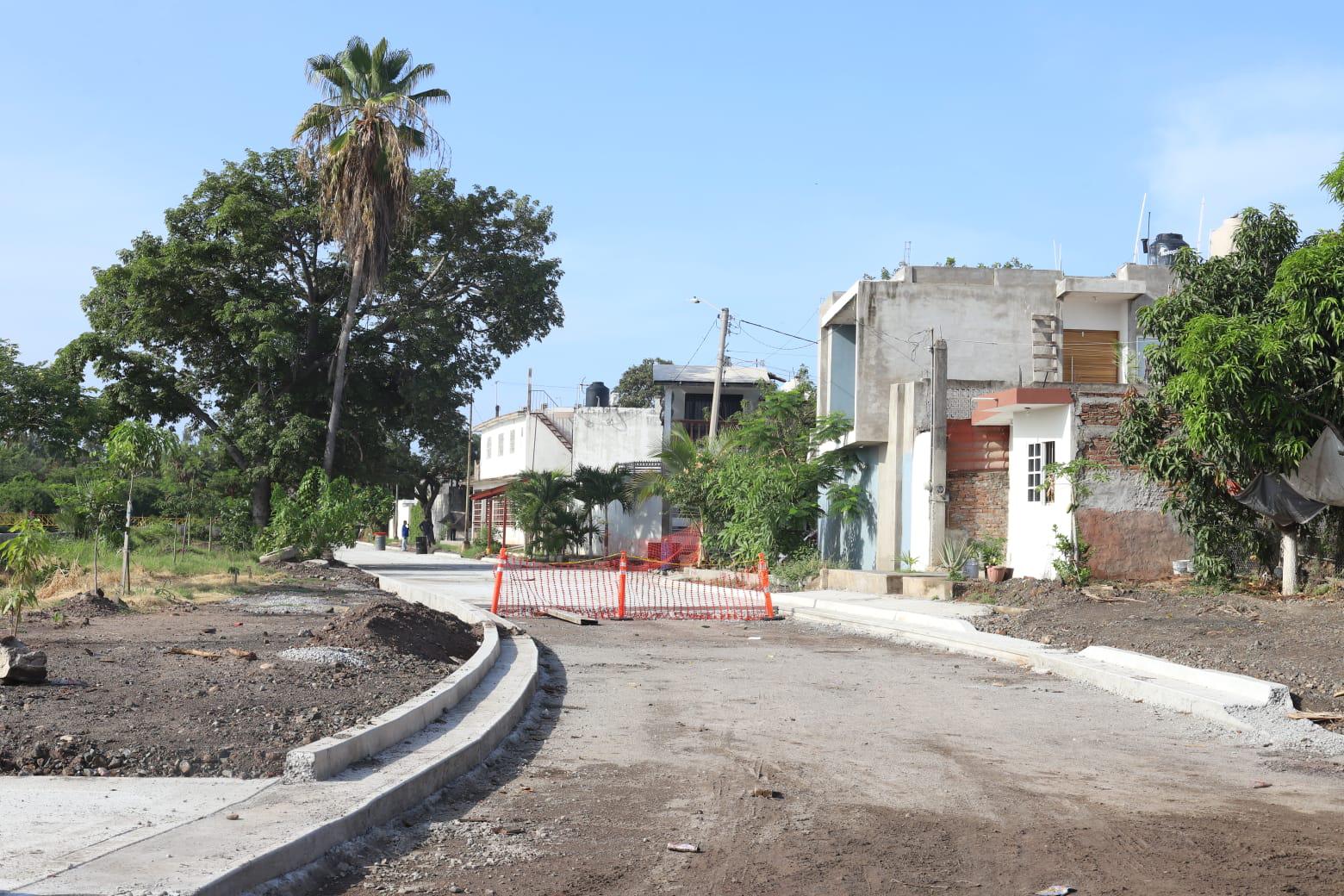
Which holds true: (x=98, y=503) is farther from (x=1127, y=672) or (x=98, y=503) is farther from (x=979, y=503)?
(x=979, y=503)

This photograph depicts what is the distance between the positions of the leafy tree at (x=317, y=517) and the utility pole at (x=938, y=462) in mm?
15482

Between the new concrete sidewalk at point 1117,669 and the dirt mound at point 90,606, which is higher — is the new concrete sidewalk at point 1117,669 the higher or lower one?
the lower one

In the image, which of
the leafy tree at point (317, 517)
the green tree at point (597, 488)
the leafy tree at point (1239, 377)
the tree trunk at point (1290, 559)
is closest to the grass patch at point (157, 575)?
the leafy tree at point (317, 517)

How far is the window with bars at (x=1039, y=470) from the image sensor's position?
2314 cm

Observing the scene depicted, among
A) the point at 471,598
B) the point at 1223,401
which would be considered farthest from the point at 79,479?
the point at 1223,401

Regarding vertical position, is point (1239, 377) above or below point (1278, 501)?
above

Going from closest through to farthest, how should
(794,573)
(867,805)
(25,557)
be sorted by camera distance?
(867,805), (25,557), (794,573)

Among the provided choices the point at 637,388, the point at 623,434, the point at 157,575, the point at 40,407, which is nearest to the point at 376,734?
the point at 157,575

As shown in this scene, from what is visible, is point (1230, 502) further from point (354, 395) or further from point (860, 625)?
point (354, 395)

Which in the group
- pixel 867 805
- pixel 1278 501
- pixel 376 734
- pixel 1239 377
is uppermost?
pixel 1239 377

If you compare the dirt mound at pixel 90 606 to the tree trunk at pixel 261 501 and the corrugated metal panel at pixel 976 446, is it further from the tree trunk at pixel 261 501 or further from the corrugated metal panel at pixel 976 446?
the tree trunk at pixel 261 501

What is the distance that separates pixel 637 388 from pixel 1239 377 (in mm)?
64857

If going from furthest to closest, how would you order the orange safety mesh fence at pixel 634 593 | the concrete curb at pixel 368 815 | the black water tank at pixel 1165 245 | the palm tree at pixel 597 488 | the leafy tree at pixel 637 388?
the leafy tree at pixel 637 388 → the palm tree at pixel 597 488 → the black water tank at pixel 1165 245 → the orange safety mesh fence at pixel 634 593 → the concrete curb at pixel 368 815

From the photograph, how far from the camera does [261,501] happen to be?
131 feet
